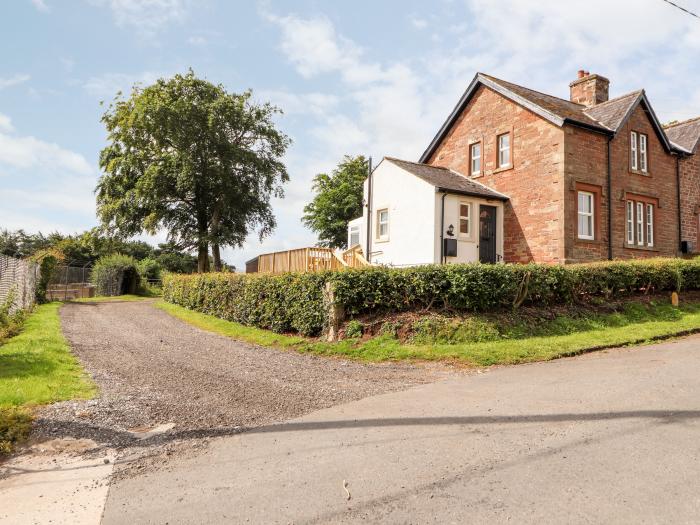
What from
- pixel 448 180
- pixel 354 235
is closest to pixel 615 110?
pixel 448 180

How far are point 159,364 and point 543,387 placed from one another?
24.8ft

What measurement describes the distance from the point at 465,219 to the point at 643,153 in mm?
9073

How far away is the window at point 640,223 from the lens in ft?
69.4

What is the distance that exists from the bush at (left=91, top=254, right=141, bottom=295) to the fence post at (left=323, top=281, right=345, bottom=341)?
95.7 feet

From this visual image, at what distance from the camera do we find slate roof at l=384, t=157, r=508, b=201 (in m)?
19.9

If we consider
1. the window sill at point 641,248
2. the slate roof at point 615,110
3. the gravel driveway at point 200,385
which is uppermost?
the slate roof at point 615,110

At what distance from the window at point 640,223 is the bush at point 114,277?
33475 millimetres

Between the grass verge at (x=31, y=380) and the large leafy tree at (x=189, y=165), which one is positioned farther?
the large leafy tree at (x=189, y=165)

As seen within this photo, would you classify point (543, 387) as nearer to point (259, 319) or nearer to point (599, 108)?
point (259, 319)

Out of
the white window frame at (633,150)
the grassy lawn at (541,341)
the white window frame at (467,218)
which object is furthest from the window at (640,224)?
the white window frame at (467,218)

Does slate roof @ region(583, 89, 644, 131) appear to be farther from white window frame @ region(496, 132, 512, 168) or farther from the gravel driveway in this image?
the gravel driveway

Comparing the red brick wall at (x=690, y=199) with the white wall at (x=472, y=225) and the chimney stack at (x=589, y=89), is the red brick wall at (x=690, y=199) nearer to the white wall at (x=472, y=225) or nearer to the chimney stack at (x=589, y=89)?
the chimney stack at (x=589, y=89)

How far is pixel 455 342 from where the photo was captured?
11062 millimetres

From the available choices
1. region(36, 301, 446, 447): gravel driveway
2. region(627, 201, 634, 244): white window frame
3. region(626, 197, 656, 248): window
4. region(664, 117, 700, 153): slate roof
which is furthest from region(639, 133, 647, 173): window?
region(36, 301, 446, 447): gravel driveway
